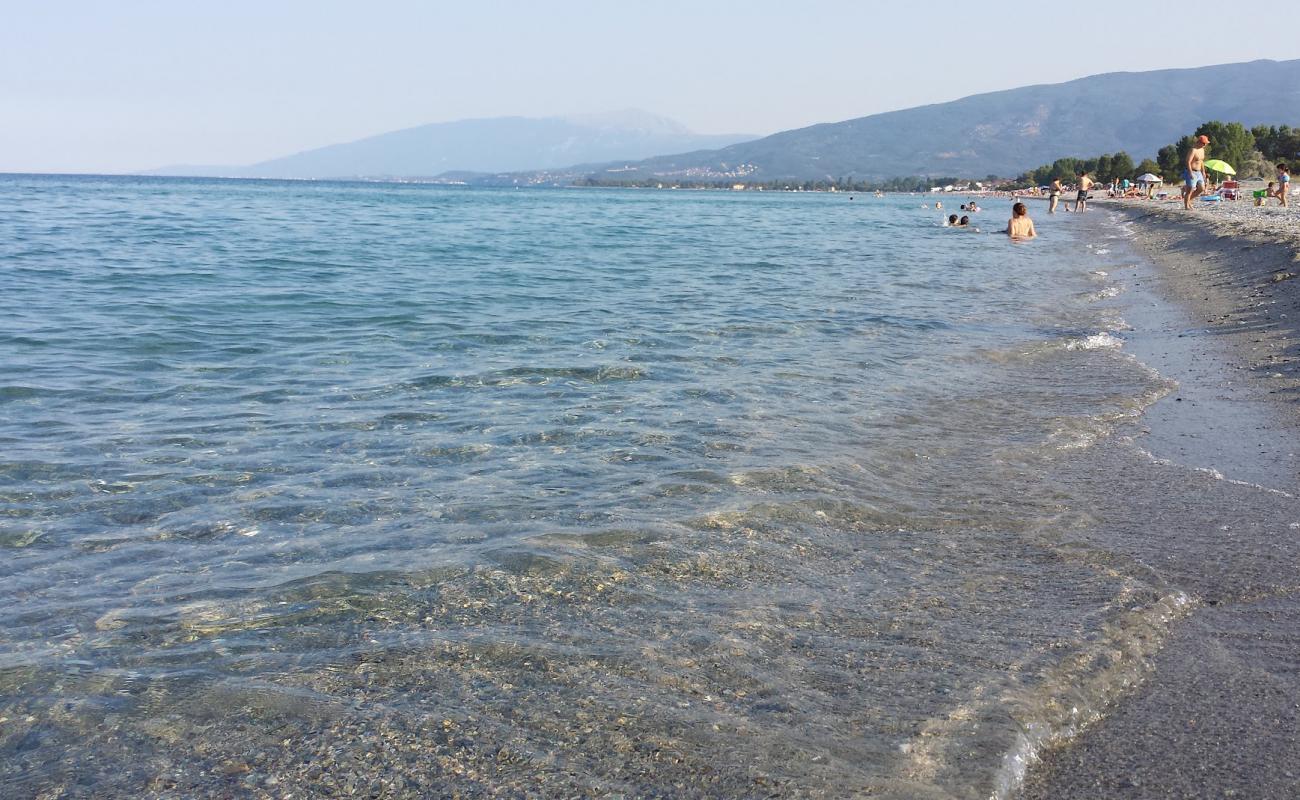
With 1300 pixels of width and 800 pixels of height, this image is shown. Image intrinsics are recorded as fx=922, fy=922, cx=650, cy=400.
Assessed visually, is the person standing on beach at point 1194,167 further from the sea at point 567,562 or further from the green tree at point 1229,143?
the green tree at point 1229,143

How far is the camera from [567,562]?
4645 millimetres

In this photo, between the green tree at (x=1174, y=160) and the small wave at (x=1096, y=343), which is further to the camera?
the green tree at (x=1174, y=160)

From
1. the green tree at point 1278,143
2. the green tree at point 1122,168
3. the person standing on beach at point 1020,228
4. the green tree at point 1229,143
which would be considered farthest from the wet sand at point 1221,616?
the green tree at point 1122,168

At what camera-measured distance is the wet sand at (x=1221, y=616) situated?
9.58 feet

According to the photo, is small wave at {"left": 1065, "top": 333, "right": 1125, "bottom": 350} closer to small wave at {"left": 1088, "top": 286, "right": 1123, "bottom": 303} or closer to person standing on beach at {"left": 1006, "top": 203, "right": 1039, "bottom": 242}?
small wave at {"left": 1088, "top": 286, "right": 1123, "bottom": 303}

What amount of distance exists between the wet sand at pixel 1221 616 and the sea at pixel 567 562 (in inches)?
5.3

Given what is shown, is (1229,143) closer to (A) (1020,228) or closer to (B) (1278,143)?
(B) (1278,143)

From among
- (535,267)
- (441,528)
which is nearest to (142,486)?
(441,528)

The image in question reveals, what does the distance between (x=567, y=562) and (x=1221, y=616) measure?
297 centimetres

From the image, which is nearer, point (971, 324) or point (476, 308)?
point (971, 324)

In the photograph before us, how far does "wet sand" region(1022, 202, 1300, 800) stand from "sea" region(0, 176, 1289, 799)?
134 millimetres

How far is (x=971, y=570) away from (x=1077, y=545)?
0.74 metres

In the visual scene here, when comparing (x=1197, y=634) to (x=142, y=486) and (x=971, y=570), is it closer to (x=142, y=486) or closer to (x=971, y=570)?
(x=971, y=570)

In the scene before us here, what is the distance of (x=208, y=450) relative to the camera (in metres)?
6.62
